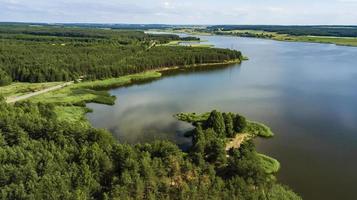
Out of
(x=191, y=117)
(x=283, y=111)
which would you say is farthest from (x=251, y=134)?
(x=283, y=111)

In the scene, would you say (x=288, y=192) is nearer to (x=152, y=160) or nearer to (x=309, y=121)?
(x=152, y=160)

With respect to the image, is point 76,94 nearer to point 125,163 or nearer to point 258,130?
point 258,130

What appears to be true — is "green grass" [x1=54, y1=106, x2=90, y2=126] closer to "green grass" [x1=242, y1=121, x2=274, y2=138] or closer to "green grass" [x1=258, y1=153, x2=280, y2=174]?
"green grass" [x1=242, y1=121, x2=274, y2=138]

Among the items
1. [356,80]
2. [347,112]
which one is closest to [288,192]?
[347,112]

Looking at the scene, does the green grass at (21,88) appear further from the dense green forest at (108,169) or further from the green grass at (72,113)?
the dense green forest at (108,169)

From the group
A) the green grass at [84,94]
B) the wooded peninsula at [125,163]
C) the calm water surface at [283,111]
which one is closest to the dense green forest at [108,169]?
the wooded peninsula at [125,163]
